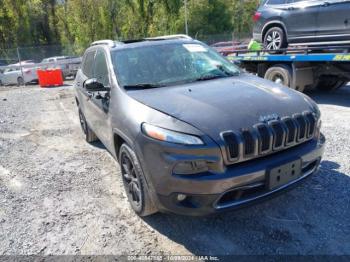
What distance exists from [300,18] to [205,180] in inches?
251

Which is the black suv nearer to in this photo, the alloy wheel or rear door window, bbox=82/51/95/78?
the alloy wheel

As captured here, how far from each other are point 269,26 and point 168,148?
6.96m

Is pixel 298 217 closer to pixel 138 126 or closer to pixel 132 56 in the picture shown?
pixel 138 126

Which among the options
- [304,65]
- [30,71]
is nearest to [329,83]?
[304,65]

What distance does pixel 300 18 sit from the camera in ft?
24.7

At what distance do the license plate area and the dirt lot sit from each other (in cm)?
54

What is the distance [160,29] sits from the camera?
34.2 meters

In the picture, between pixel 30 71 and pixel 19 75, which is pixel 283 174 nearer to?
pixel 30 71

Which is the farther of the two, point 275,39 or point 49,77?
point 49,77

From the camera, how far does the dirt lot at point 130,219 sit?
2959 mm

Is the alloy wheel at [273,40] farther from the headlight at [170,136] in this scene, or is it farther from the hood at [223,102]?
the headlight at [170,136]

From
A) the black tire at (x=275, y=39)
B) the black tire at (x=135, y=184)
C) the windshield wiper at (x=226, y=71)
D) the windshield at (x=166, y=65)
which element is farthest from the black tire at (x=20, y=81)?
the black tire at (x=135, y=184)

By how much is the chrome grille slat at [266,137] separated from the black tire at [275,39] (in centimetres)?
581

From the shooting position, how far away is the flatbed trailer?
7121mm
